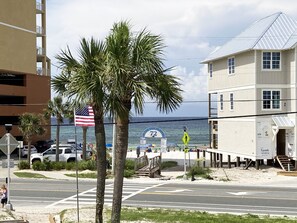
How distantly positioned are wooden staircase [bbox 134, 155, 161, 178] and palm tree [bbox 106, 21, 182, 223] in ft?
84.7

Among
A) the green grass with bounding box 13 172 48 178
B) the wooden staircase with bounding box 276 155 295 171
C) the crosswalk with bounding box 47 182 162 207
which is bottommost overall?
the crosswalk with bounding box 47 182 162 207

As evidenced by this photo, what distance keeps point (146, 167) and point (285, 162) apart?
439 inches

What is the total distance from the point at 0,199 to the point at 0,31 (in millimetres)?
42526

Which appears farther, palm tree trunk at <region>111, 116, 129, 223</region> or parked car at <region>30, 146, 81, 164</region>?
parked car at <region>30, 146, 81, 164</region>

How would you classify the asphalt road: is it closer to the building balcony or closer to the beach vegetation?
the beach vegetation

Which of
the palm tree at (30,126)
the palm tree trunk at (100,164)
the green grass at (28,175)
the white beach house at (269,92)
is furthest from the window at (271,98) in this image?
the palm tree trunk at (100,164)

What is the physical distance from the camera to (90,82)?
14.1 m

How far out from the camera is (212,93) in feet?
168

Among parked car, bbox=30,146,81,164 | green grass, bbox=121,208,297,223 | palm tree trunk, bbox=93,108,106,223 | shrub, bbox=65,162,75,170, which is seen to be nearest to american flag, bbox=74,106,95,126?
palm tree trunk, bbox=93,108,106,223

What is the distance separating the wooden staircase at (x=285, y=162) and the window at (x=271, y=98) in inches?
161

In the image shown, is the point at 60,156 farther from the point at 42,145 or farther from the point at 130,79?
the point at 130,79

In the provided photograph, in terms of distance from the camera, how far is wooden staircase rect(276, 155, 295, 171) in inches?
1662

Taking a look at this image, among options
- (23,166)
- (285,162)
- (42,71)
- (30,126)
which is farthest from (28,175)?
(42,71)

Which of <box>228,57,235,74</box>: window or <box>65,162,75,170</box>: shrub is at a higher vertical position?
<box>228,57,235,74</box>: window
